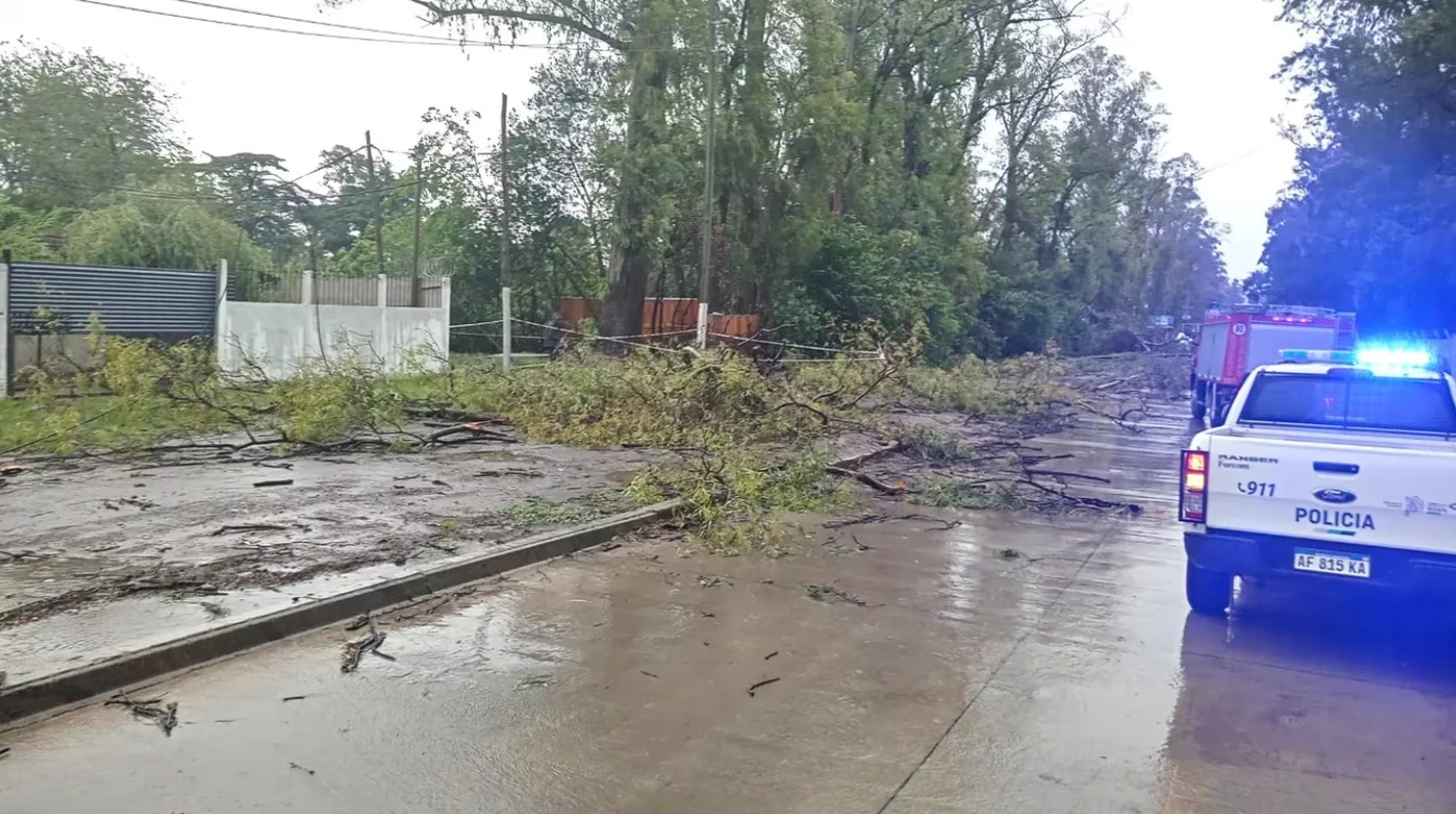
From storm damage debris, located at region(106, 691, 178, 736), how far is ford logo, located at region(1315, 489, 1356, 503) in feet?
20.9

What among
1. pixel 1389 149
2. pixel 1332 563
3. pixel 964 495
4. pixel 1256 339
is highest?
pixel 1389 149

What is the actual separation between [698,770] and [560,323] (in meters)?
26.9

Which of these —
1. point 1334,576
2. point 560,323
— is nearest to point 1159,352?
point 560,323

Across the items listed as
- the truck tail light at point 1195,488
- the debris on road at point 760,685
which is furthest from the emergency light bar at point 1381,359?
the debris on road at point 760,685

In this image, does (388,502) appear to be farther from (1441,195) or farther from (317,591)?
(1441,195)

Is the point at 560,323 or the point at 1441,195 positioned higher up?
the point at 1441,195

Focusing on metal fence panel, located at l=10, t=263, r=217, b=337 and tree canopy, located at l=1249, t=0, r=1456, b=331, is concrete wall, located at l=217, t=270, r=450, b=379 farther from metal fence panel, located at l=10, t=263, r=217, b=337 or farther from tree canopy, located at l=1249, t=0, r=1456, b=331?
tree canopy, located at l=1249, t=0, r=1456, b=331

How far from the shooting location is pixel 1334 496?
20.8 feet

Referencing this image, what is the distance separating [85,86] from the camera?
3616 centimetres

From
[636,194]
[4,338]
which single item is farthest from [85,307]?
[636,194]

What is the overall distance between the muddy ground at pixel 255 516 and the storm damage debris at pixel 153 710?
1.42 m

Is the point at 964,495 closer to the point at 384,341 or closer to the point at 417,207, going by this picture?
the point at 384,341

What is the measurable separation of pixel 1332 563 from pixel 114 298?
18.8 metres

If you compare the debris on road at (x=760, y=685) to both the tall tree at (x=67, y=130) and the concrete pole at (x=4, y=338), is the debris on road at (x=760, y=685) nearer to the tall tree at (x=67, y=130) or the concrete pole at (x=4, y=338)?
the concrete pole at (x=4, y=338)
